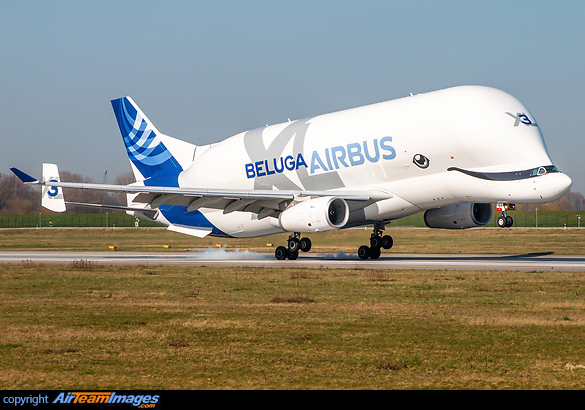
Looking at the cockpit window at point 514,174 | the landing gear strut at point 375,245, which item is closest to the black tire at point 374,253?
the landing gear strut at point 375,245

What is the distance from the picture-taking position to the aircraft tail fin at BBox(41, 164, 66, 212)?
35031 mm

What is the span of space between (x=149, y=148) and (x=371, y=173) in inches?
580

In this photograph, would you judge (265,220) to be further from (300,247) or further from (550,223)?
(550,223)

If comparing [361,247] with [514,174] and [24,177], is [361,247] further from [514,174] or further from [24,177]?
[24,177]

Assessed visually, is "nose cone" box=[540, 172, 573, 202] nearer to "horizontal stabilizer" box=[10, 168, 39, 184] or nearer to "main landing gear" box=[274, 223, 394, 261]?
"main landing gear" box=[274, 223, 394, 261]

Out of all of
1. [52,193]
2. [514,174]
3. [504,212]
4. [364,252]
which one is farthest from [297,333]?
[52,193]

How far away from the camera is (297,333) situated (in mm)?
12773

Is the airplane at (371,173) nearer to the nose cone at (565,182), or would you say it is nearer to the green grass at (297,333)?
the nose cone at (565,182)

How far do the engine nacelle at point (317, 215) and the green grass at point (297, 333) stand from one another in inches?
261

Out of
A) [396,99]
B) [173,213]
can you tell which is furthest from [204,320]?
[173,213]

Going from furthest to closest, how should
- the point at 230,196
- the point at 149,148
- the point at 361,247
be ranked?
the point at 149,148 < the point at 361,247 < the point at 230,196

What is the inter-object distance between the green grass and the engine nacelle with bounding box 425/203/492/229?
959cm

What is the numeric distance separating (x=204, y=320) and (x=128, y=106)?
27.4 meters

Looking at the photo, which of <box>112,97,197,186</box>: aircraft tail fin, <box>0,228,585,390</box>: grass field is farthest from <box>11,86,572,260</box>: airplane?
<box>0,228,585,390</box>: grass field
